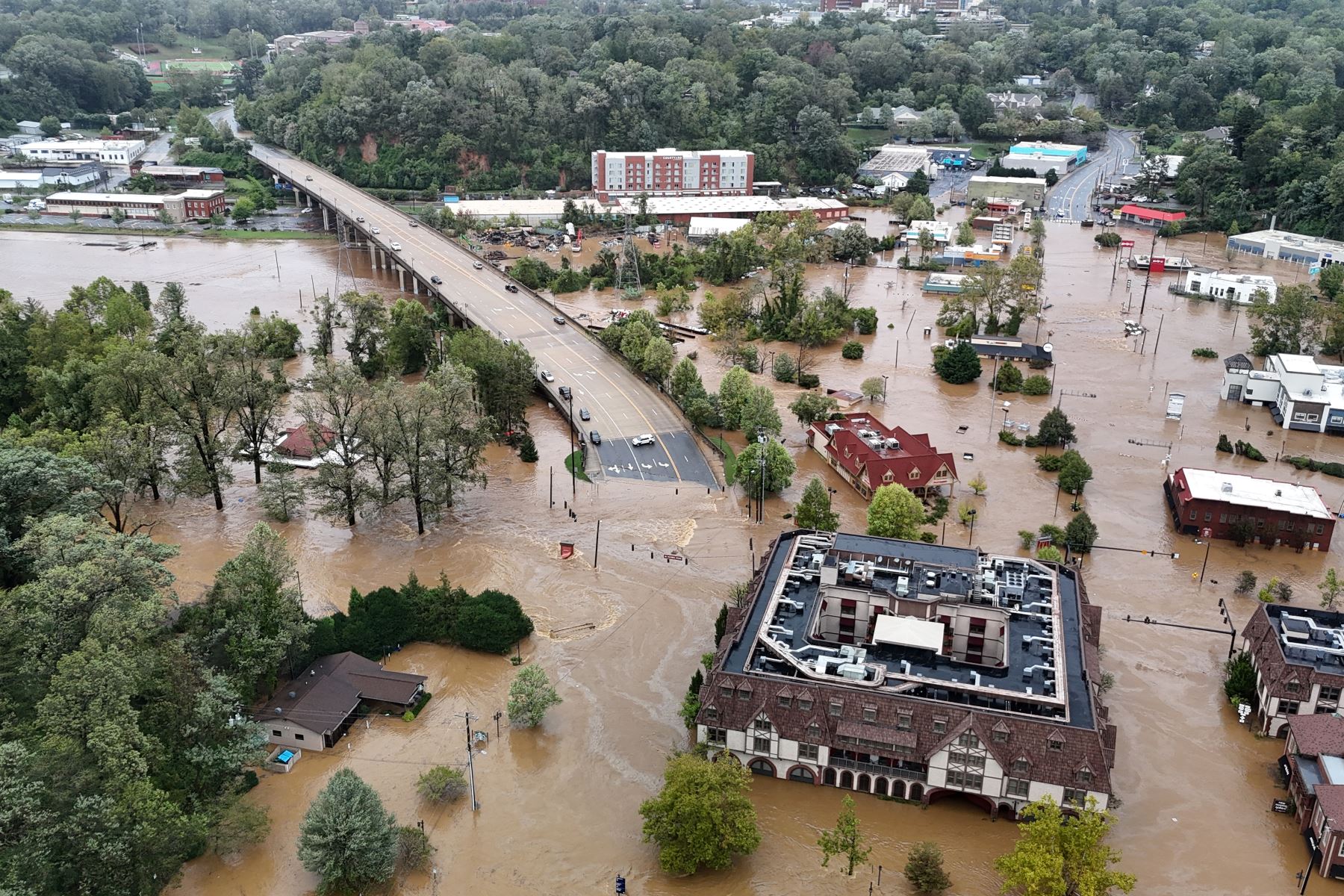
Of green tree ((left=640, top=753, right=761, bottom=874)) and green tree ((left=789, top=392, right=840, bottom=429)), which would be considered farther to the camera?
green tree ((left=789, top=392, right=840, bottom=429))

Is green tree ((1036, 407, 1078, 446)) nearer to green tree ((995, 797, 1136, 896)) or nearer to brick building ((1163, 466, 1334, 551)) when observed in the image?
brick building ((1163, 466, 1334, 551))

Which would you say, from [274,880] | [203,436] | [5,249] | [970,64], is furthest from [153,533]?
[970,64]

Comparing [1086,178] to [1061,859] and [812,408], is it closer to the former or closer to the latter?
[812,408]

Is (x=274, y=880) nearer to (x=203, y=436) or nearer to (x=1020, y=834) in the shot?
(x=1020, y=834)

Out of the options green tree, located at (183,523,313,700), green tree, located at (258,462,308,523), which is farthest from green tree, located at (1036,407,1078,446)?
green tree, located at (183,523,313,700)

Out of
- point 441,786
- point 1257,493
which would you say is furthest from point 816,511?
point 441,786
